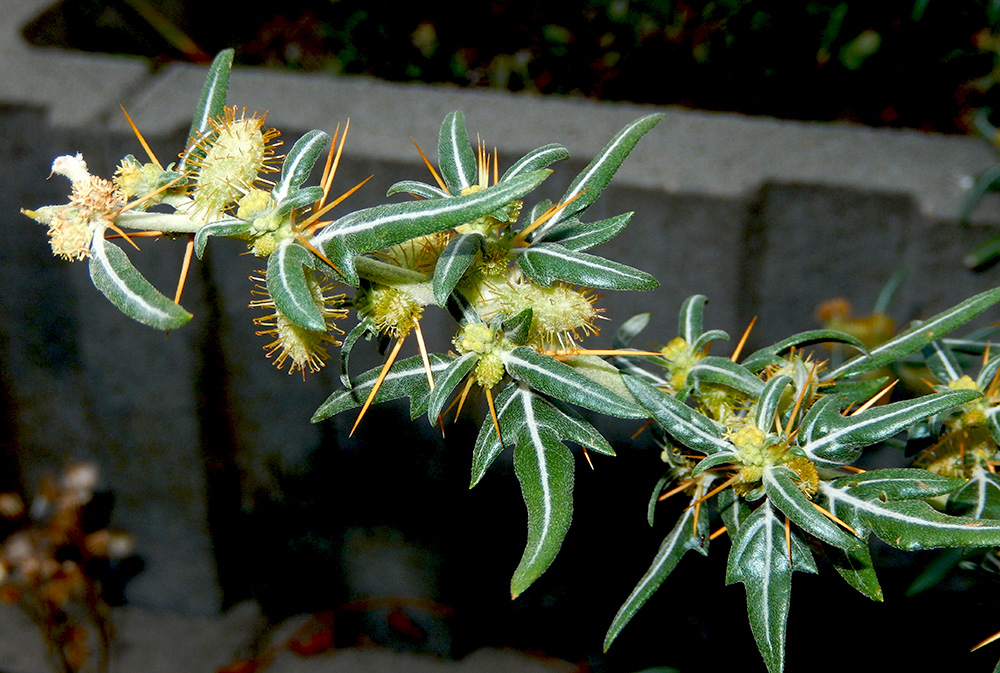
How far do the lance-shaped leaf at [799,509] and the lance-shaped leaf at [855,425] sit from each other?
0.12 feet

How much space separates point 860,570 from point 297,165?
497mm

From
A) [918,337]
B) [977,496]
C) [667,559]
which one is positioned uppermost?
[918,337]

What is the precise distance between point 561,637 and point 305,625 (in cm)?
68

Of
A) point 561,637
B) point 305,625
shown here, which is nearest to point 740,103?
point 561,637

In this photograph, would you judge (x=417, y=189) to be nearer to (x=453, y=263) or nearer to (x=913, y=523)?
(x=453, y=263)

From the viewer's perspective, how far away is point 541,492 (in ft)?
1.71

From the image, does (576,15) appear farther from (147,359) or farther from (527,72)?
(147,359)

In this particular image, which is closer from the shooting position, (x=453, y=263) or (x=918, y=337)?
(x=453, y=263)

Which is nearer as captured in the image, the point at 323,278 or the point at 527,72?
the point at 323,278

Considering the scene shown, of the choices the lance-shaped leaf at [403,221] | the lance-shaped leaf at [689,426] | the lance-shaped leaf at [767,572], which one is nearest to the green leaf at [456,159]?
the lance-shaped leaf at [403,221]

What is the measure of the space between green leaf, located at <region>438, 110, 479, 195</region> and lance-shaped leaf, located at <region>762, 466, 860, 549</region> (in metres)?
0.32

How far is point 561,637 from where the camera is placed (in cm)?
191

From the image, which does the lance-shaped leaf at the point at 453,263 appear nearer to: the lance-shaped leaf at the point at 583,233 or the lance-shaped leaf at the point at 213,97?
the lance-shaped leaf at the point at 583,233

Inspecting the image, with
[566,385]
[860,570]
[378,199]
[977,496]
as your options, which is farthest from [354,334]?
[378,199]
